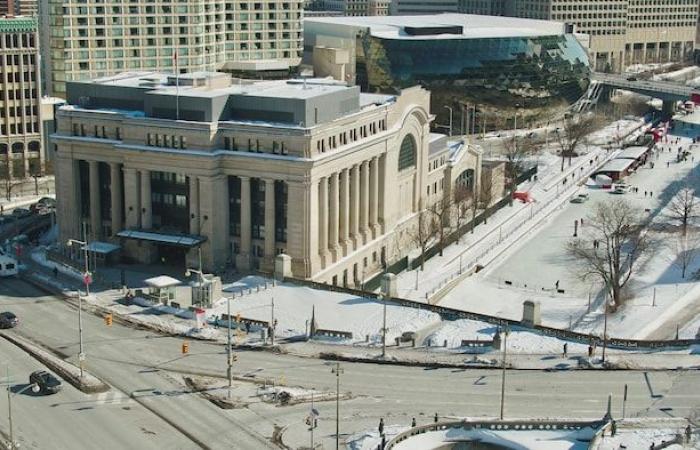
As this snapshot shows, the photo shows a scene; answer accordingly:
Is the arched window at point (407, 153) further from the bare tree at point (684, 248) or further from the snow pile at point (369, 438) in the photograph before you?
the snow pile at point (369, 438)

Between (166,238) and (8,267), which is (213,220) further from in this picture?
(8,267)

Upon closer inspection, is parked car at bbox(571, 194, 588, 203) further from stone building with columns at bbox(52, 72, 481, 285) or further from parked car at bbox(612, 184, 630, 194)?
stone building with columns at bbox(52, 72, 481, 285)

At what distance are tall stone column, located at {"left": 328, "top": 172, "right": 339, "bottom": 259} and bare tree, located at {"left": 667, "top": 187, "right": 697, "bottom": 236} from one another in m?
55.3

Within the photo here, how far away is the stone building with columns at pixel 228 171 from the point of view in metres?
124

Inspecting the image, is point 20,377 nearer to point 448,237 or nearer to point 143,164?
point 143,164

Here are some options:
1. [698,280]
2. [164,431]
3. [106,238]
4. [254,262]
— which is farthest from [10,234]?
[698,280]

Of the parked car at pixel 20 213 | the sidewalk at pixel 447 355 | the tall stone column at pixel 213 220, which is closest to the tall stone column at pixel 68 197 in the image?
the tall stone column at pixel 213 220

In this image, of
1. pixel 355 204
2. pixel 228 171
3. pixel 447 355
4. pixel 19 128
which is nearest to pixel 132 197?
pixel 228 171

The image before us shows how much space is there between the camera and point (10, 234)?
482ft

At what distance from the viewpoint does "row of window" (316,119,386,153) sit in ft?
410

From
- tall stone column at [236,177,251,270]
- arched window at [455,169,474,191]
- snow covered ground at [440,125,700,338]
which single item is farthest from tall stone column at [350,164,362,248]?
arched window at [455,169,474,191]

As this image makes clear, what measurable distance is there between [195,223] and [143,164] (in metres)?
9.25

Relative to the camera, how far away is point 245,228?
413ft

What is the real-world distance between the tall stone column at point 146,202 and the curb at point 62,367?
28.7m
